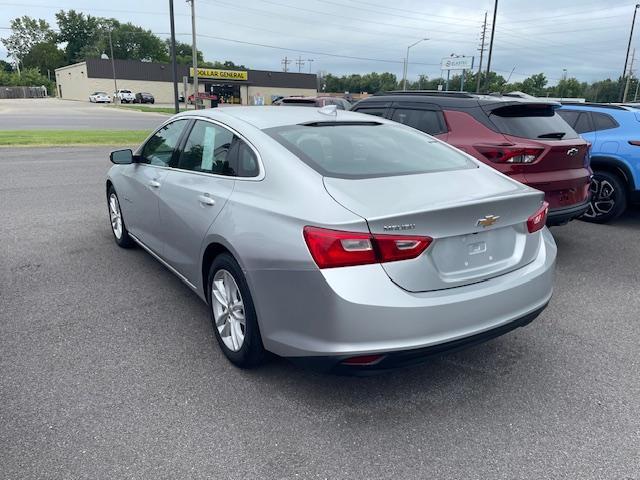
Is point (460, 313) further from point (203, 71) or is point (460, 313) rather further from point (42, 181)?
point (203, 71)

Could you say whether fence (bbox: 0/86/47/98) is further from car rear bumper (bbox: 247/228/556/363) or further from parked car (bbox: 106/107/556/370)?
car rear bumper (bbox: 247/228/556/363)

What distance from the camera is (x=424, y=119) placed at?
19.7 feet

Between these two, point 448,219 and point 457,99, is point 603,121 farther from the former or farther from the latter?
point 448,219

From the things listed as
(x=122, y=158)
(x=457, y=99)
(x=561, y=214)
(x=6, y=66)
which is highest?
(x=6, y=66)

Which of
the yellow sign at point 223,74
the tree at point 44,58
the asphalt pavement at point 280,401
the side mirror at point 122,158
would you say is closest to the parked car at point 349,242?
the asphalt pavement at point 280,401

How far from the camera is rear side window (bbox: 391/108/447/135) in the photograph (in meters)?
5.80

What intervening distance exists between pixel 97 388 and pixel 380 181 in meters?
2.08

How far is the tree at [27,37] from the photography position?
407ft

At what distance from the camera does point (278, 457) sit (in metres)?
2.45

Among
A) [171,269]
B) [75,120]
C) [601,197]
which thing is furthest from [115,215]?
[75,120]

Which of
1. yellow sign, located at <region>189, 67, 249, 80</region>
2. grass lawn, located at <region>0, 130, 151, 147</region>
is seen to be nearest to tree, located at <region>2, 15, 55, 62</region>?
yellow sign, located at <region>189, 67, 249, 80</region>

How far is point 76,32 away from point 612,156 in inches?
5673

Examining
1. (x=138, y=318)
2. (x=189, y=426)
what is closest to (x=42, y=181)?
(x=138, y=318)

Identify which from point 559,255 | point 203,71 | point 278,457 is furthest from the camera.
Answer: point 203,71
